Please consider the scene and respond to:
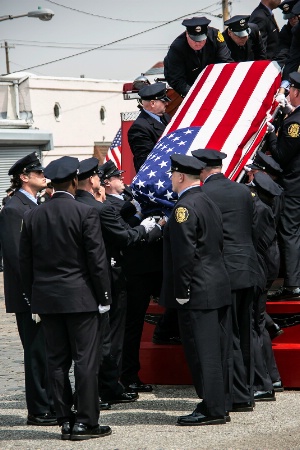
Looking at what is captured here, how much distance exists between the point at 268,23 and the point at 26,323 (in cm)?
474

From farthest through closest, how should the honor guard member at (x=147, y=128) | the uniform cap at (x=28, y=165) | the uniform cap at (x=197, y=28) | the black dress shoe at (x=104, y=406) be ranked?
the uniform cap at (x=197, y=28) < the honor guard member at (x=147, y=128) < the black dress shoe at (x=104, y=406) < the uniform cap at (x=28, y=165)

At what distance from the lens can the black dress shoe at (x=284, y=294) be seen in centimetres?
795

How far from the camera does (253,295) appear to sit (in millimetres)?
7367

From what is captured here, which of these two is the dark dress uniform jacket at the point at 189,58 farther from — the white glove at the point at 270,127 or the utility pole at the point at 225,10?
the utility pole at the point at 225,10

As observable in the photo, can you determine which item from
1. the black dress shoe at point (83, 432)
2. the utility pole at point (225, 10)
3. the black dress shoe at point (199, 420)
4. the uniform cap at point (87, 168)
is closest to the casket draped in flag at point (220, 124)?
the uniform cap at point (87, 168)

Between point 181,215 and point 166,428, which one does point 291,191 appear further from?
point 166,428

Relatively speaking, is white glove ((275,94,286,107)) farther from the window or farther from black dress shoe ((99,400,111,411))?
the window

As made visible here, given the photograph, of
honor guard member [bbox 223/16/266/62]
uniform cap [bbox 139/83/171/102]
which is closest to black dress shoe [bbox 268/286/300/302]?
uniform cap [bbox 139/83/171/102]

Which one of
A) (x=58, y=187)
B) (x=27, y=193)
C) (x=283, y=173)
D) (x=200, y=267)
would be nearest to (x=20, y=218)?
(x=27, y=193)

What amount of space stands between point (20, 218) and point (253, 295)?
1.75 meters

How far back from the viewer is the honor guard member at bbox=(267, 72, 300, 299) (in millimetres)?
7965

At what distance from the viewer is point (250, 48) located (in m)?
9.71

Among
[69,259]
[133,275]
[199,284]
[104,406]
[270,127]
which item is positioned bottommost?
[104,406]

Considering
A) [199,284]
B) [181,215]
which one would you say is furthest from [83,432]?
[181,215]
